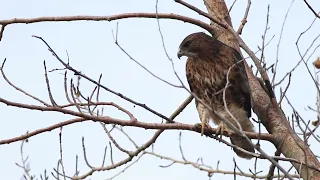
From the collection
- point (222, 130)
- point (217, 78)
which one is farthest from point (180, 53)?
point (222, 130)

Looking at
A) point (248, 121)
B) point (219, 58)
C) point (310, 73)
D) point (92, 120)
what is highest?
point (219, 58)

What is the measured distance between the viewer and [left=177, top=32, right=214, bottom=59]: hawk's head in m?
5.58

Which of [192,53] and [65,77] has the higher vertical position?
[192,53]

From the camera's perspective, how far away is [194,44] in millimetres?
5633

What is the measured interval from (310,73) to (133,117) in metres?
1.10

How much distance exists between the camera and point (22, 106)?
12.5 feet

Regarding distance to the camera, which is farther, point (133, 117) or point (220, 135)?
point (220, 135)

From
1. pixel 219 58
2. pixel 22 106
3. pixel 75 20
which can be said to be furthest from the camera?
pixel 219 58

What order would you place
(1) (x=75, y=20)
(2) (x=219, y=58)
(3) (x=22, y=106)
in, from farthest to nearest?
(2) (x=219, y=58), (1) (x=75, y=20), (3) (x=22, y=106)

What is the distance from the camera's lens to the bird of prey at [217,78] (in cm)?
531

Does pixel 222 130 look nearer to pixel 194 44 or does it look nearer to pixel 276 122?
pixel 276 122

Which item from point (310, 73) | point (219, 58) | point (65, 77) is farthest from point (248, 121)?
point (65, 77)

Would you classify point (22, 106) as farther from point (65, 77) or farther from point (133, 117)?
point (133, 117)

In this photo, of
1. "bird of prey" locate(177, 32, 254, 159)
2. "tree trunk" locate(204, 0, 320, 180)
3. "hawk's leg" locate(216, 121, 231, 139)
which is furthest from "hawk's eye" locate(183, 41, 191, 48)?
"hawk's leg" locate(216, 121, 231, 139)
